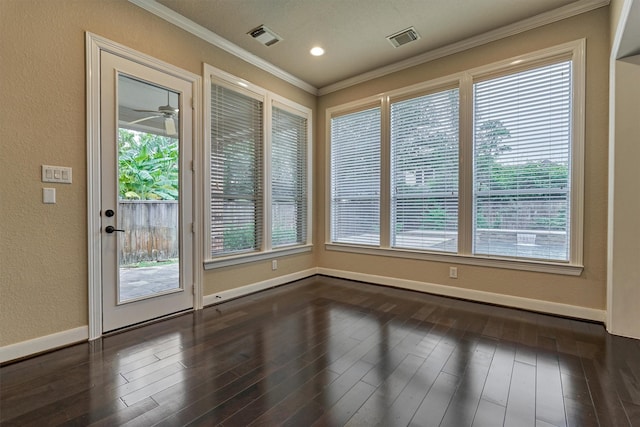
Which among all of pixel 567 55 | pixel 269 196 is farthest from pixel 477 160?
pixel 269 196

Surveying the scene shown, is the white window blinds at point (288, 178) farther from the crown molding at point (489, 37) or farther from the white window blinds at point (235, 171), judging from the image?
the crown molding at point (489, 37)

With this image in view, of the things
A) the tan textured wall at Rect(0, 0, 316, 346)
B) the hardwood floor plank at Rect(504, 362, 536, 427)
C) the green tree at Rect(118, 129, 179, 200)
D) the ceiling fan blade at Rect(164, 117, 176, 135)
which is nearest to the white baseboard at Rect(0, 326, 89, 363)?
the tan textured wall at Rect(0, 0, 316, 346)

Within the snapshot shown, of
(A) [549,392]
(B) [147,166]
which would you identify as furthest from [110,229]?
(A) [549,392]

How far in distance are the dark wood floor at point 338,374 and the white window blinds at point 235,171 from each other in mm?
1006

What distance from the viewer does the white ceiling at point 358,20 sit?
2795 mm

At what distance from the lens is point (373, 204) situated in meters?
4.30

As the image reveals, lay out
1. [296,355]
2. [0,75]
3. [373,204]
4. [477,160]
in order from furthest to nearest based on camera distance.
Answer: [373,204], [477,160], [296,355], [0,75]

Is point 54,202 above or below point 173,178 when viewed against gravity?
below

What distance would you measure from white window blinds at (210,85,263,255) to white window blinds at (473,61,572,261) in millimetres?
2646

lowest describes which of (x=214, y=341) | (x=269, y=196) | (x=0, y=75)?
(x=214, y=341)

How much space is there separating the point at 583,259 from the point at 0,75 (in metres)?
4.94

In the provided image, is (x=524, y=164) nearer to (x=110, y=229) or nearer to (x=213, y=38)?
(x=213, y=38)

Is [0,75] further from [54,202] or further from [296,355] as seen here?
[296,355]

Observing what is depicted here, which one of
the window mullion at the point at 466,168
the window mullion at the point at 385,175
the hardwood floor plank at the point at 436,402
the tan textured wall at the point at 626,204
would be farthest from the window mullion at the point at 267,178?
the tan textured wall at the point at 626,204
